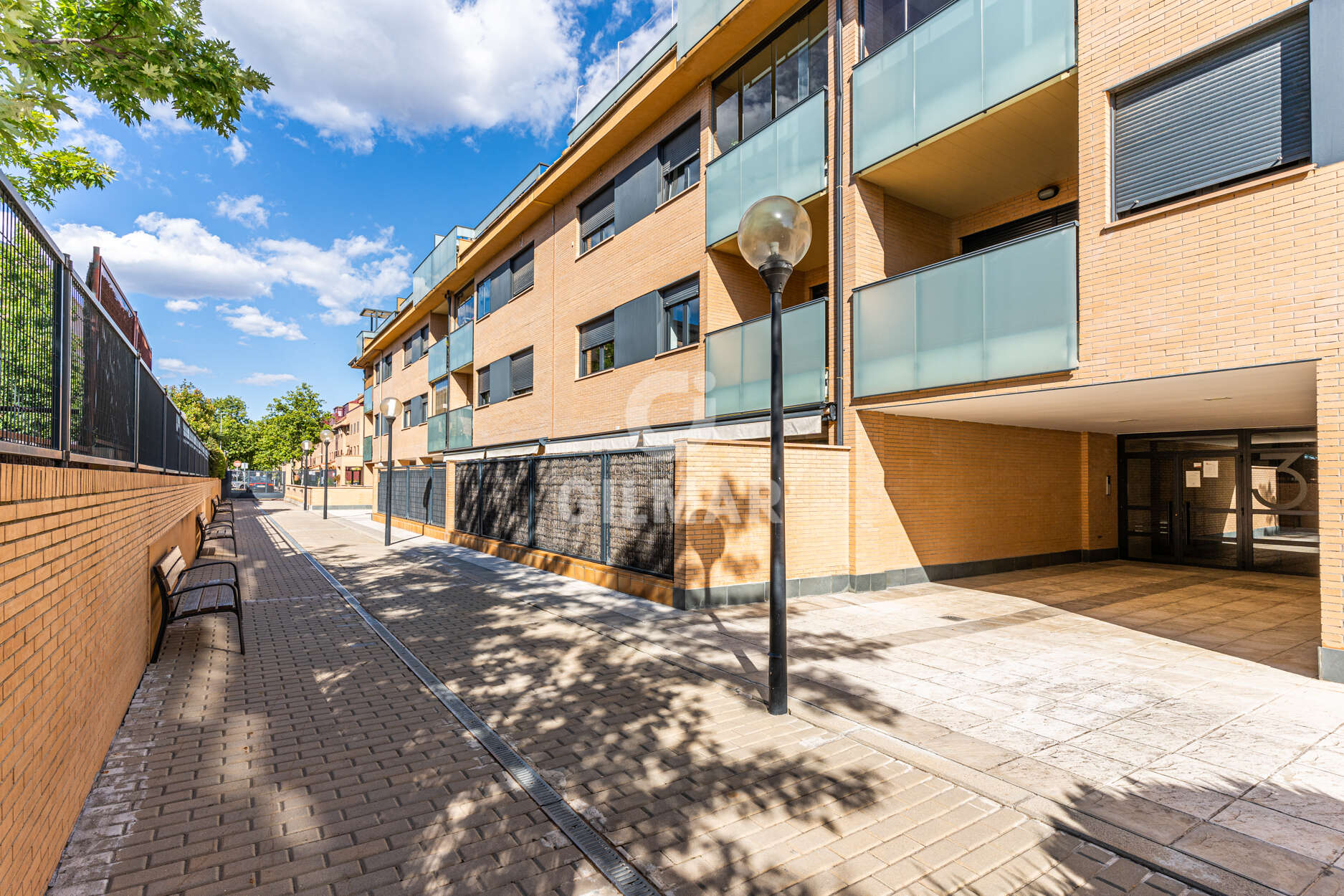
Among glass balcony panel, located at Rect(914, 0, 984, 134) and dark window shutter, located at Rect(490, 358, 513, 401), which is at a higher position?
glass balcony panel, located at Rect(914, 0, 984, 134)

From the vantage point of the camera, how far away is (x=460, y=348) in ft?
82.8

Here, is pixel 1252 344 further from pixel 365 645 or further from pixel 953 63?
pixel 365 645

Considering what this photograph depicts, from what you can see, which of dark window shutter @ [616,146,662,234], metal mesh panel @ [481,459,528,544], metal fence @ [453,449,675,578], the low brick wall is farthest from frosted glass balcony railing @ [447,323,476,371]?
the low brick wall

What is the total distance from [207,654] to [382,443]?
29.6 metres

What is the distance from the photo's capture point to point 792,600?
916cm

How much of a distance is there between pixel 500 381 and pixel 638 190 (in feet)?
29.9

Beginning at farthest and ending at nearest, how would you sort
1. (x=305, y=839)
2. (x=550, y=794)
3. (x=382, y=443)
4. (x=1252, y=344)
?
(x=382, y=443) → (x=1252, y=344) → (x=550, y=794) → (x=305, y=839)

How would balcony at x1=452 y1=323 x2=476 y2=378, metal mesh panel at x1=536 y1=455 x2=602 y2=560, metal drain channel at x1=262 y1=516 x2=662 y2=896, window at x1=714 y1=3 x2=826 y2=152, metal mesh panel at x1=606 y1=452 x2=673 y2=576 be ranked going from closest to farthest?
metal drain channel at x1=262 y1=516 x2=662 y2=896, metal mesh panel at x1=606 y1=452 x2=673 y2=576, metal mesh panel at x1=536 y1=455 x2=602 y2=560, window at x1=714 y1=3 x2=826 y2=152, balcony at x1=452 y1=323 x2=476 y2=378

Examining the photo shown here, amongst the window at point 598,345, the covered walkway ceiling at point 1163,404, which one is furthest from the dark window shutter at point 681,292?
the covered walkway ceiling at point 1163,404

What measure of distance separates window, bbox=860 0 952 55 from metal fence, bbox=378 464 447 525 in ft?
46.6

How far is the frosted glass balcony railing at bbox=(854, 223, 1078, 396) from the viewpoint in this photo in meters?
7.48

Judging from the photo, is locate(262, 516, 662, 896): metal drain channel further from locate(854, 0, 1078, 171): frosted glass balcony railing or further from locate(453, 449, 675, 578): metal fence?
locate(854, 0, 1078, 171): frosted glass balcony railing

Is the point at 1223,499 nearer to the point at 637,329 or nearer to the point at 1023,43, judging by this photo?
the point at 1023,43

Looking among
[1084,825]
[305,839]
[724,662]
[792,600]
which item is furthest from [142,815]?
[792,600]
